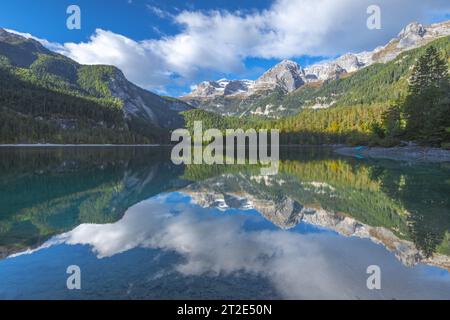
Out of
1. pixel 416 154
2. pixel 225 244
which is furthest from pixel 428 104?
Result: pixel 225 244

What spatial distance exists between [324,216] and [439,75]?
78.8 meters

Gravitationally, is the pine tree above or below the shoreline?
above

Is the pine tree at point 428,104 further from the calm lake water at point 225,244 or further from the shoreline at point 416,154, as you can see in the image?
the calm lake water at point 225,244

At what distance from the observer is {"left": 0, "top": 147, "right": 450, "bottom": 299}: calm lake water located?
7.35 meters

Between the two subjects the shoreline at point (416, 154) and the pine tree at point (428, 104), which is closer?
the shoreline at point (416, 154)

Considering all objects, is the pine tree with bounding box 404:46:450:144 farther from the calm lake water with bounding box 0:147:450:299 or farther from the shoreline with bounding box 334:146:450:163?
the calm lake water with bounding box 0:147:450:299

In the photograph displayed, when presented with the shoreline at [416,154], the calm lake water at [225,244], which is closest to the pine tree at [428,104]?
the shoreline at [416,154]

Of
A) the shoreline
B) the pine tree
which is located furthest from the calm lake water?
the pine tree

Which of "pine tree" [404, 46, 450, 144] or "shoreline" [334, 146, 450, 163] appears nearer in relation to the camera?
"shoreline" [334, 146, 450, 163]

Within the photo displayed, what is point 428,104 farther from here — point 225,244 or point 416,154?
point 225,244

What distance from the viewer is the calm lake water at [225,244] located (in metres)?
7.35

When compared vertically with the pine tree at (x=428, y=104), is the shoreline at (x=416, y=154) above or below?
below

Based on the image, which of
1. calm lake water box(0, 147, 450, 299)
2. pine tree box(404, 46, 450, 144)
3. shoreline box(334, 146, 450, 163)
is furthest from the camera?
pine tree box(404, 46, 450, 144)

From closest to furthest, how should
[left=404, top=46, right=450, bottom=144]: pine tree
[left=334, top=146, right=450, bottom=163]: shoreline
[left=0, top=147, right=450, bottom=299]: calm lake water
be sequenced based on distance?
[left=0, top=147, right=450, bottom=299]: calm lake water < [left=334, top=146, right=450, bottom=163]: shoreline < [left=404, top=46, right=450, bottom=144]: pine tree
